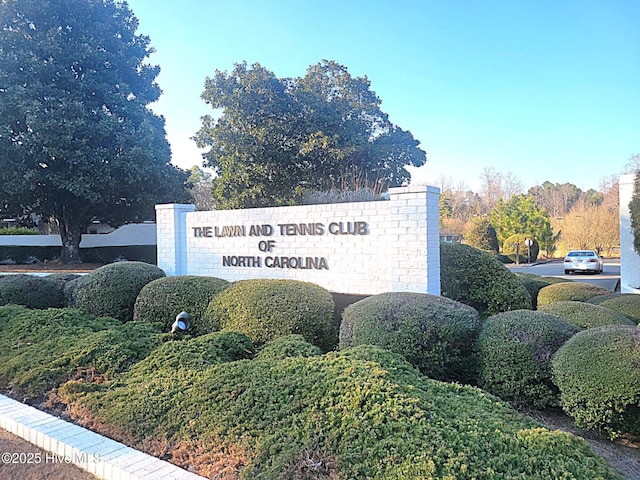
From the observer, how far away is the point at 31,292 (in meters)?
8.33

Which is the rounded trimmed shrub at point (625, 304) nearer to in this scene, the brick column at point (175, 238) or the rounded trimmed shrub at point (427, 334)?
the rounded trimmed shrub at point (427, 334)

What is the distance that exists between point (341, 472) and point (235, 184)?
2340cm

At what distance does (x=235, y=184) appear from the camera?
25203mm

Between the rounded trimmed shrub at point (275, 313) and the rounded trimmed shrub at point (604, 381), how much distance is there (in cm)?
264

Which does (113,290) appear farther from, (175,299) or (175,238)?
(175,238)

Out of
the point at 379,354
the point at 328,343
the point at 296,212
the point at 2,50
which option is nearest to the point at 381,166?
the point at 2,50

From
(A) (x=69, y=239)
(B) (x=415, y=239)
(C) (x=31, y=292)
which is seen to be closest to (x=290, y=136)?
(A) (x=69, y=239)

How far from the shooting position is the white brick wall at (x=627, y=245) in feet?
40.7

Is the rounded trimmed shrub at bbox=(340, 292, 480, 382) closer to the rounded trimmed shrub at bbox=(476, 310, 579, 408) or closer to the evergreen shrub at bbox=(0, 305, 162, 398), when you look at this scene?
the rounded trimmed shrub at bbox=(476, 310, 579, 408)

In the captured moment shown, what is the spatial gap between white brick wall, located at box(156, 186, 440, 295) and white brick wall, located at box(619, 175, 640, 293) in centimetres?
848

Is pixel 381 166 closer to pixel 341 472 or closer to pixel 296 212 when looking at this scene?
pixel 296 212

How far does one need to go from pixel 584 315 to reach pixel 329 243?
3.50 metres

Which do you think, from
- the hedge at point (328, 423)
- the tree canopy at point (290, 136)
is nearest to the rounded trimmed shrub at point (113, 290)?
the hedge at point (328, 423)

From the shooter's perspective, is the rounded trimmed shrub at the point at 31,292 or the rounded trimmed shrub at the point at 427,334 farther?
the rounded trimmed shrub at the point at 31,292
